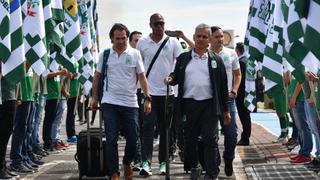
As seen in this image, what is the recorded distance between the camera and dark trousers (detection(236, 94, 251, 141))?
15.2m

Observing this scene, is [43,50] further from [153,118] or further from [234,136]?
[234,136]

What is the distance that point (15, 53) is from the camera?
8852 millimetres

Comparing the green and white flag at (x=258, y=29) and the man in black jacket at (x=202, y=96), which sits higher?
the green and white flag at (x=258, y=29)

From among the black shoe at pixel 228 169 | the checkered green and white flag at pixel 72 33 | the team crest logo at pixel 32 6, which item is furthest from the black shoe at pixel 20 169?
the checkered green and white flag at pixel 72 33

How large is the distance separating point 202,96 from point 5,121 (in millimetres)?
2504

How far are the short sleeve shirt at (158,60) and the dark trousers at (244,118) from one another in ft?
16.9

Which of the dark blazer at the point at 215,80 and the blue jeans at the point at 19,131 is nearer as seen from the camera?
the dark blazer at the point at 215,80

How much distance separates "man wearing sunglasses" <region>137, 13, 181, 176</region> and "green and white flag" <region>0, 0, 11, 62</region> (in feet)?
7.76

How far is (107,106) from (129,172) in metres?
0.90

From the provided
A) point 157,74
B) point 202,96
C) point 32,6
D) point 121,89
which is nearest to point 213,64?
point 202,96

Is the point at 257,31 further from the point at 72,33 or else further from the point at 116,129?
the point at 116,129

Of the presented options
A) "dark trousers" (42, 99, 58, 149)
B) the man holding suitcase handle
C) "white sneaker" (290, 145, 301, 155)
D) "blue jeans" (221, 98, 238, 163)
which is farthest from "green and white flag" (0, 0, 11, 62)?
"white sneaker" (290, 145, 301, 155)

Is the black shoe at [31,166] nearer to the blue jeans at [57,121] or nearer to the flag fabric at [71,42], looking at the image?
the flag fabric at [71,42]

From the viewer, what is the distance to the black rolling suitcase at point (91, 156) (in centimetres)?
930
